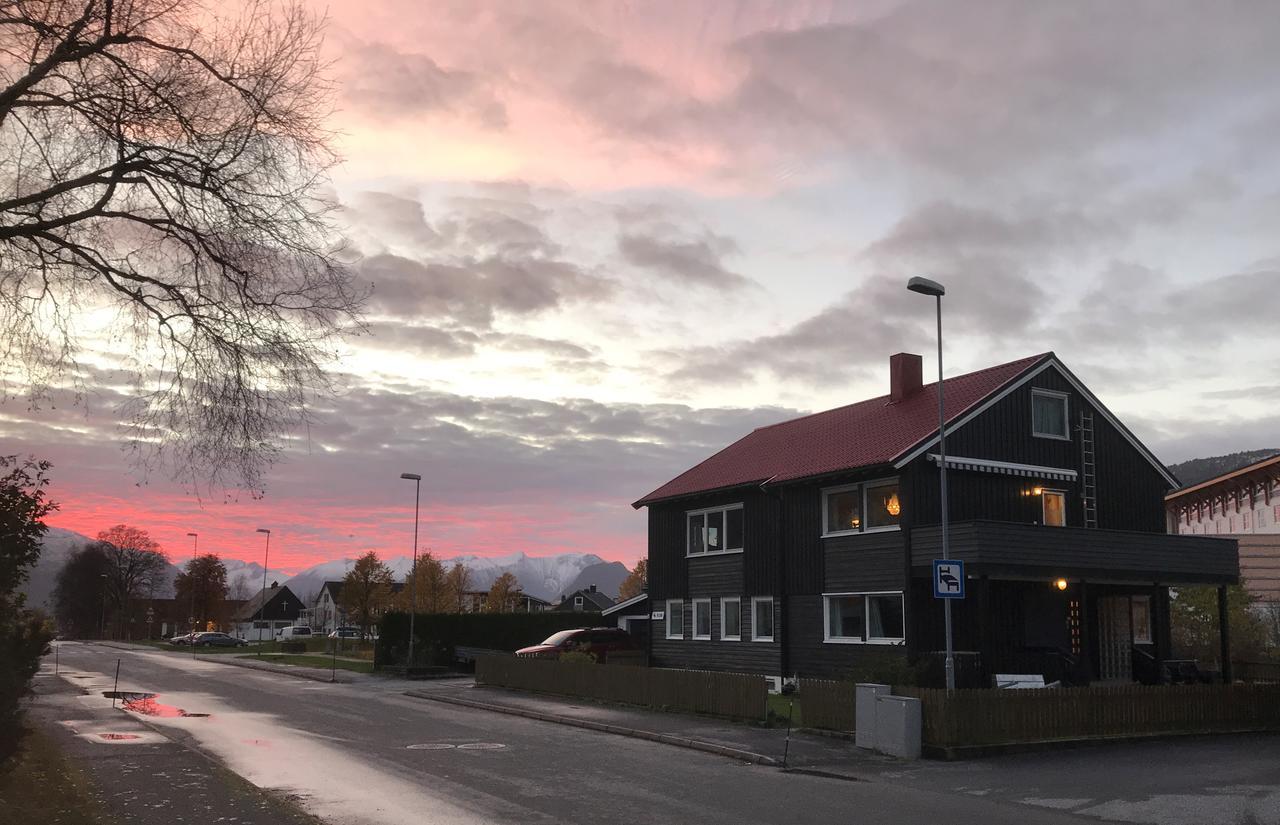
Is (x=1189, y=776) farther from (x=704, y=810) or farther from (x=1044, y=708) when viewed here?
(x=704, y=810)

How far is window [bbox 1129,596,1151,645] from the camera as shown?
109 ft

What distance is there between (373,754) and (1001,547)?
16102 mm

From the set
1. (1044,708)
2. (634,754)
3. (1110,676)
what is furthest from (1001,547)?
(634,754)

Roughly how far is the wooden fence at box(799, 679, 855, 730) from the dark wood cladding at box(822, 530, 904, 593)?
7645 millimetres

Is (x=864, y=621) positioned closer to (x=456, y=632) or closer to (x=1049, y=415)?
(x=1049, y=415)

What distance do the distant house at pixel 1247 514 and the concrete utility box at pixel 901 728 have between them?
35.1 meters

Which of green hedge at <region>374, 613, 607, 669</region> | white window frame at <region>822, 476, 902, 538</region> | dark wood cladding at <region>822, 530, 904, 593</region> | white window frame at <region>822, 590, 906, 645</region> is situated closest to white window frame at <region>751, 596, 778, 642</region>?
white window frame at <region>822, 590, 906, 645</region>

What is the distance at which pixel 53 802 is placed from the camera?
1257 cm

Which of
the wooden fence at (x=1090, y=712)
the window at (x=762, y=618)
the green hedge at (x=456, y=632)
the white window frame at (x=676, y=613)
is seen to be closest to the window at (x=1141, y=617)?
the wooden fence at (x=1090, y=712)

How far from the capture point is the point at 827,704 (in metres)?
21.5

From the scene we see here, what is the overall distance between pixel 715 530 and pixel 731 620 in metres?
3.36

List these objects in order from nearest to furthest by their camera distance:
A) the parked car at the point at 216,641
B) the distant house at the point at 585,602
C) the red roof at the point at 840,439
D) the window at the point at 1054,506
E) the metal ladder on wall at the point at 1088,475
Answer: the red roof at the point at 840,439
the window at the point at 1054,506
the metal ladder on wall at the point at 1088,475
the parked car at the point at 216,641
the distant house at the point at 585,602

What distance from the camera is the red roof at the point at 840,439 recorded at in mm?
30781

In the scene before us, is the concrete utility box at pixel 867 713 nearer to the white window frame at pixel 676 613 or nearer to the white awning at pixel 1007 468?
the white awning at pixel 1007 468
